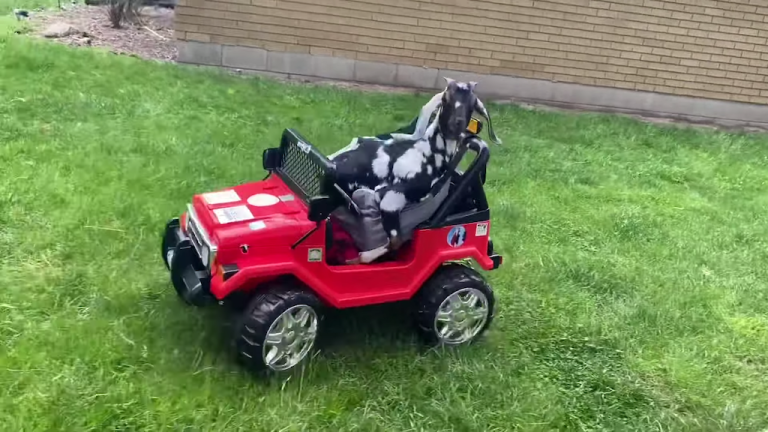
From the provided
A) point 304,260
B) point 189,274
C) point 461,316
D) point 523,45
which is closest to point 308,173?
point 304,260

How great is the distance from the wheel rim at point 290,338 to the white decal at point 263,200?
56cm

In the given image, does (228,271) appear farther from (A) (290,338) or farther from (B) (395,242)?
(B) (395,242)

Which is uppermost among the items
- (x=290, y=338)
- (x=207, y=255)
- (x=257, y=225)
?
(x=257, y=225)

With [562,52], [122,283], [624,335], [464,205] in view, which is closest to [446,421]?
[464,205]

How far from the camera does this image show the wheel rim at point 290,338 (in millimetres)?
3070

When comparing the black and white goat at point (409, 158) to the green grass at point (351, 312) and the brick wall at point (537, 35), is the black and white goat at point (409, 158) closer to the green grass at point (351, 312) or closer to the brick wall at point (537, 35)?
the green grass at point (351, 312)

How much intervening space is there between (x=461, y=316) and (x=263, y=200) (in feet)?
3.92

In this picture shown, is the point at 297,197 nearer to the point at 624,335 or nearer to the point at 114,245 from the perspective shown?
the point at 114,245

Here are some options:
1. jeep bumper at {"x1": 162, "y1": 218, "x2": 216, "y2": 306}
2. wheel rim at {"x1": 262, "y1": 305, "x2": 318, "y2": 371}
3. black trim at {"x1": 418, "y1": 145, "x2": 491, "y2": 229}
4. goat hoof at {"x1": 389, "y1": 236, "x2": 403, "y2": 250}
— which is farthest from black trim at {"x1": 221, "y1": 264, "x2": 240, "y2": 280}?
black trim at {"x1": 418, "y1": 145, "x2": 491, "y2": 229}

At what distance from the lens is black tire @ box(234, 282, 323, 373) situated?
2.99m

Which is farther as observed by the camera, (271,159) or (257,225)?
(271,159)

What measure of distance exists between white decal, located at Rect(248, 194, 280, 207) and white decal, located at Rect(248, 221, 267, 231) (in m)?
0.21

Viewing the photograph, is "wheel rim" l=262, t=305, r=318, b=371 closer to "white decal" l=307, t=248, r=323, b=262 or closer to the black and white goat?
"white decal" l=307, t=248, r=323, b=262

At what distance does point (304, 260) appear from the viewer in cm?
313
